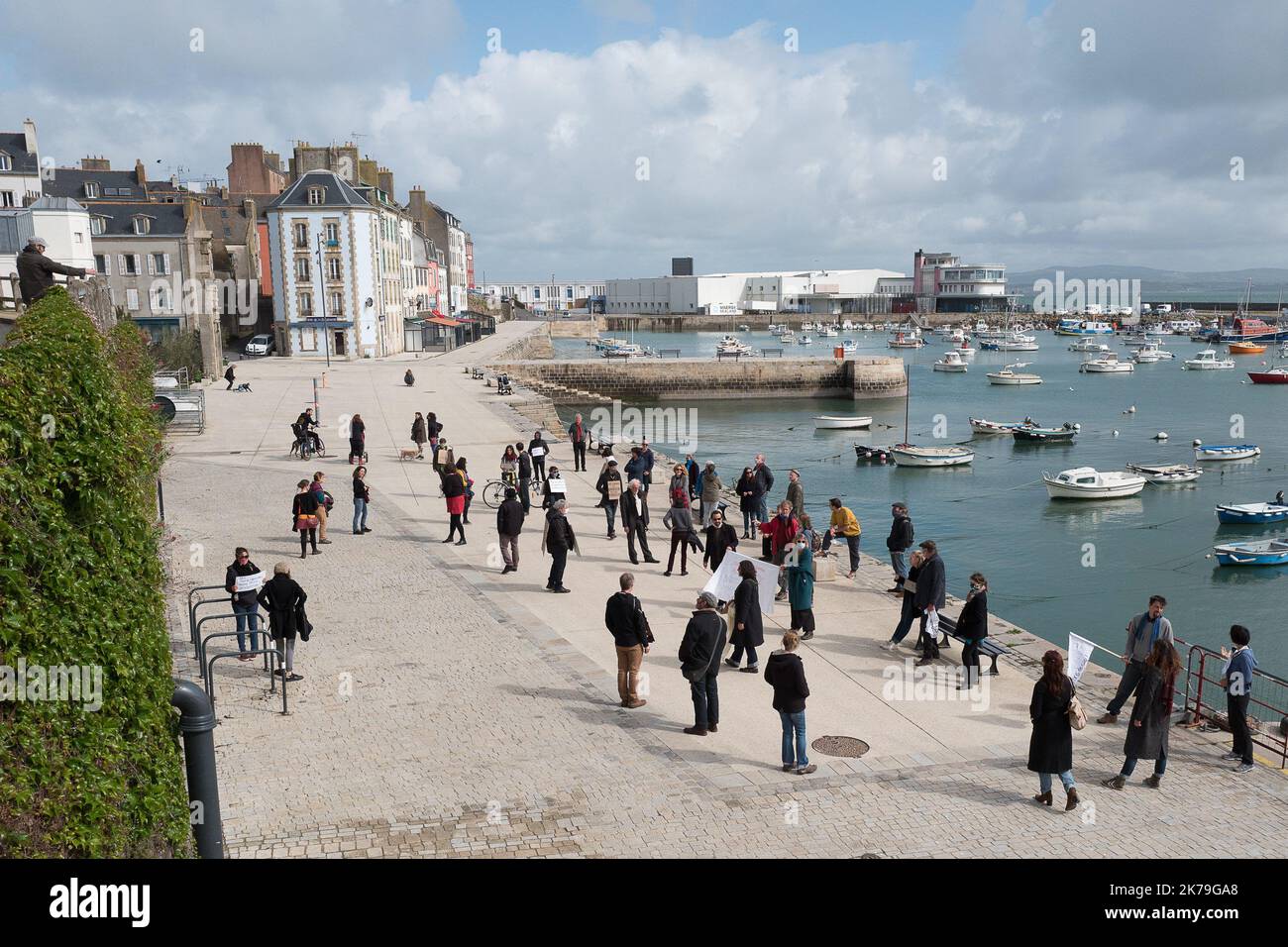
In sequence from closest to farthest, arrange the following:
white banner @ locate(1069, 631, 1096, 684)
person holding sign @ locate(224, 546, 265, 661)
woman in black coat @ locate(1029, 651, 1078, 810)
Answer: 1. woman in black coat @ locate(1029, 651, 1078, 810)
2. white banner @ locate(1069, 631, 1096, 684)
3. person holding sign @ locate(224, 546, 265, 661)

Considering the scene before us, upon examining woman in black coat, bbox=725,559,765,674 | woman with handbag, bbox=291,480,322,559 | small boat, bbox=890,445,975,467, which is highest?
woman with handbag, bbox=291,480,322,559

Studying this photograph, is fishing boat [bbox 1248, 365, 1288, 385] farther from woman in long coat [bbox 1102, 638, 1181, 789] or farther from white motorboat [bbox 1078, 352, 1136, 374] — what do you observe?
woman in long coat [bbox 1102, 638, 1181, 789]

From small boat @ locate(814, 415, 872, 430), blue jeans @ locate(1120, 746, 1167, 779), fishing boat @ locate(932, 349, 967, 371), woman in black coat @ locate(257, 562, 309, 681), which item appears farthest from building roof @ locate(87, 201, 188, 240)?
fishing boat @ locate(932, 349, 967, 371)

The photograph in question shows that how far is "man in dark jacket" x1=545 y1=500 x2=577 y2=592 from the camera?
14945 mm

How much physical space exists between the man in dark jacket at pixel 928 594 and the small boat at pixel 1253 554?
20606 millimetres

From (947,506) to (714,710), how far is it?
98.2 feet

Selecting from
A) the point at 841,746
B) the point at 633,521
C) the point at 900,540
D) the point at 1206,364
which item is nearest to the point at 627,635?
the point at 841,746

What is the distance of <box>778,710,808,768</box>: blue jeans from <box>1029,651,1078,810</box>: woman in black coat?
2.09 metres

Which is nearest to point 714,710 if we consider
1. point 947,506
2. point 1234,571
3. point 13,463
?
point 13,463

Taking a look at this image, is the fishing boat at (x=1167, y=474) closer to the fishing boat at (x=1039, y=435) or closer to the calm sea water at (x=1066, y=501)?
the calm sea water at (x=1066, y=501)

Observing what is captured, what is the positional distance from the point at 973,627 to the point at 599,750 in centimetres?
505

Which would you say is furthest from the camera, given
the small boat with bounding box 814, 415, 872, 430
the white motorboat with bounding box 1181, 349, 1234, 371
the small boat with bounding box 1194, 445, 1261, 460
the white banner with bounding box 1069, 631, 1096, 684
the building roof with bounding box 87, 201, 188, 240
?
the white motorboat with bounding box 1181, 349, 1234, 371

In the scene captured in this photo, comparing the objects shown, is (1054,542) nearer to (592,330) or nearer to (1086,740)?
(1086,740)

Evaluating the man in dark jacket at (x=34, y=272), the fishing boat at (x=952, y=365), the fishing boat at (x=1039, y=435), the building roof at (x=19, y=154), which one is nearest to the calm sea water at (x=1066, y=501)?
the fishing boat at (x=1039, y=435)
